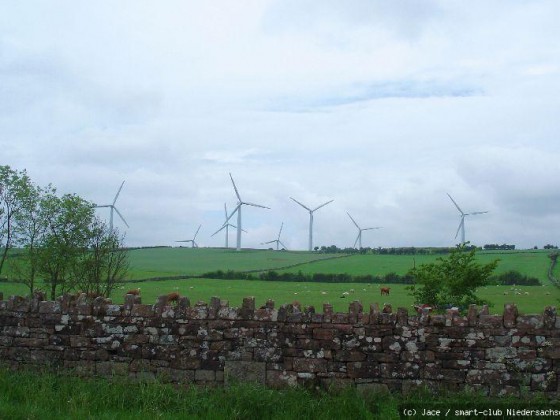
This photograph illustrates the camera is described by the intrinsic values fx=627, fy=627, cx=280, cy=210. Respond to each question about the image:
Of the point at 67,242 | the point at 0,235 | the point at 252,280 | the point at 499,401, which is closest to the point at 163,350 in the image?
the point at 499,401

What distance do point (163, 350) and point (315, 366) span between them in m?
2.64

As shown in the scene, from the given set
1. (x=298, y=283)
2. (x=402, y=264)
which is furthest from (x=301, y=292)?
(x=402, y=264)

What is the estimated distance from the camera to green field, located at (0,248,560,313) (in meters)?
35.1

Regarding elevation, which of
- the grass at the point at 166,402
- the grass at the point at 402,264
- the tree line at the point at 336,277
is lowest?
the grass at the point at 166,402

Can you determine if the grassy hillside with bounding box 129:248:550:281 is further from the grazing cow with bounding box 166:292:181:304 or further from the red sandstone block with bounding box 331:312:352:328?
the red sandstone block with bounding box 331:312:352:328

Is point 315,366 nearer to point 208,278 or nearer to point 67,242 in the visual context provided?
point 67,242

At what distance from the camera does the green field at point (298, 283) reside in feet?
115

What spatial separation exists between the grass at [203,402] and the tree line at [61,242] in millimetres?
14594

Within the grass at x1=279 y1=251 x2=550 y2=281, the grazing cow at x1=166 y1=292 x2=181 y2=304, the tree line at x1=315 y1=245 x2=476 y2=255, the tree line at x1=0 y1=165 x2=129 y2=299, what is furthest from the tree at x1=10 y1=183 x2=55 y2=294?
the tree line at x1=315 y1=245 x2=476 y2=255

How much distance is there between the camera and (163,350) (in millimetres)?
10812

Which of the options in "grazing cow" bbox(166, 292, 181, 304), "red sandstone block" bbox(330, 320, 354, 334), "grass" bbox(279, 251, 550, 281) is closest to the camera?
"red sandstone block" bbox(330, 320, 354, 334)

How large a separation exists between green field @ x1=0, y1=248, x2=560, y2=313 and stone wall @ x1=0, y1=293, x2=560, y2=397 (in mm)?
16622

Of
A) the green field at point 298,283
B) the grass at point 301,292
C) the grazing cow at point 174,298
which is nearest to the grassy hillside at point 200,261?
the green field at point 298,283

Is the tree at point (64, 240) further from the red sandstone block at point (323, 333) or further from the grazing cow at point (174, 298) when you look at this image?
the red sandstone block at point (323, 333)
